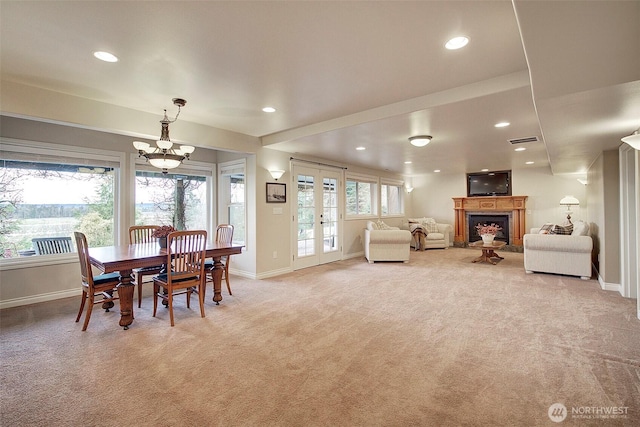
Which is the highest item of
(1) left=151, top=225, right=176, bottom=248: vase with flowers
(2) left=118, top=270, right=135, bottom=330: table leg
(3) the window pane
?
(3) the window pane

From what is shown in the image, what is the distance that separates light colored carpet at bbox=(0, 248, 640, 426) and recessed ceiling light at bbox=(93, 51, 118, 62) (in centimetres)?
243

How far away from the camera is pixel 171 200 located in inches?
213

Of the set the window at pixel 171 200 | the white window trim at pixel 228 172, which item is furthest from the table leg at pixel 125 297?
the white window trim at pixel 228 172

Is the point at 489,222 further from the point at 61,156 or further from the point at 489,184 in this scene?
the point at 61,156

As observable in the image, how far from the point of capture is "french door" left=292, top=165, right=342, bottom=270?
234 inches

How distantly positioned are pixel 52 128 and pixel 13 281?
2046 mm

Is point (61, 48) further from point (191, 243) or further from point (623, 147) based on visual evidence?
point (623, 147)

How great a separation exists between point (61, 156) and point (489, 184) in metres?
9.81

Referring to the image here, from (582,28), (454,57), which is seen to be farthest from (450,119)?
(582,28)

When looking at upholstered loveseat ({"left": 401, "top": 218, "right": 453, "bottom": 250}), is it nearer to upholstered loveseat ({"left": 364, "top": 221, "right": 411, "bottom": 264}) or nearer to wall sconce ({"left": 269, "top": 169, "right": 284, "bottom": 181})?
upholstered loveseat ({"left": 364, "top": 221, "right": 411, "bottom": 264})

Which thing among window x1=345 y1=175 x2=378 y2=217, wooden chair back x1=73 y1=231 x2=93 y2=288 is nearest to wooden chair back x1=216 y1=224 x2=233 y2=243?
wooden chair back x1=73 y1=231 x2=93 y2=288

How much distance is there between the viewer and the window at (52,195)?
150 inches

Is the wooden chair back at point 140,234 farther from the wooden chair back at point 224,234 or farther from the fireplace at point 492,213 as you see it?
the fireplace at point 492,213

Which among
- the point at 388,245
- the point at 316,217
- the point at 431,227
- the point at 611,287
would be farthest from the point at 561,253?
the point at 316,217
